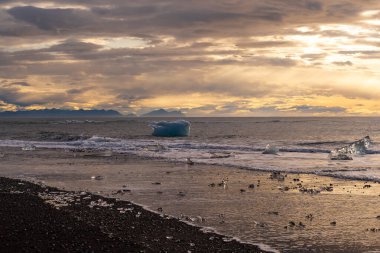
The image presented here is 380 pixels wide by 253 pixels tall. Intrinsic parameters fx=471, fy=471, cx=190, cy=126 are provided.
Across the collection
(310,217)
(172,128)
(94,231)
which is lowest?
(310,217)

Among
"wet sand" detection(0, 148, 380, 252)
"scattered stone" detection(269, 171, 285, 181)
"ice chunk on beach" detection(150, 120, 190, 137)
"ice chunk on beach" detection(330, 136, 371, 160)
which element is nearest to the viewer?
→ "wet sand" detection(0, 148, 380, 252)

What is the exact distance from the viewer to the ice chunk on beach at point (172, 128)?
7070cm

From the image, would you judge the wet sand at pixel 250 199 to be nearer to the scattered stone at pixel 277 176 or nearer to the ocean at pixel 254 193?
the ocean at pixel 254 193

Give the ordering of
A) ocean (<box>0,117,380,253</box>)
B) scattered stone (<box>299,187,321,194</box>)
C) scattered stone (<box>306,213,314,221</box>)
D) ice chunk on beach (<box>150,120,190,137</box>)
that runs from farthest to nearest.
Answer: ice chunk on beach (<box>150,120,190,137</box>)
scattered stone (<box>299,187,321,194</box>)
scattered stone (<box>306,213,314,221</box>)
ocean (<box>0,117,380,253</box>)

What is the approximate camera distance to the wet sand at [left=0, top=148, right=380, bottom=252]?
13.4 meters

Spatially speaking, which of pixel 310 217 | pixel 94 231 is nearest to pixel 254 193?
pixel 310 217

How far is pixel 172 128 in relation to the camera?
71.8 m

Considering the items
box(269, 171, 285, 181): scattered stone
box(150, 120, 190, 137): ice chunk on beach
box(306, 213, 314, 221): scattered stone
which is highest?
box(150, 120, 190, 137): ice chunk on beach

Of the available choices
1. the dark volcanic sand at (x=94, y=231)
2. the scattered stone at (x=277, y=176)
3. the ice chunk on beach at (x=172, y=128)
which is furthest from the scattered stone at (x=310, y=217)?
the ice chunk on beach at (x=172, y=128)

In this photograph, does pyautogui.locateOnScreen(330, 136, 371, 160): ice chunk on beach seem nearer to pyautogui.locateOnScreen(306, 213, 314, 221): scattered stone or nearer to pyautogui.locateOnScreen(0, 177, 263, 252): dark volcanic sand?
pyautogui.locateOnScreen(306, 213, 314, 221): scattered stone

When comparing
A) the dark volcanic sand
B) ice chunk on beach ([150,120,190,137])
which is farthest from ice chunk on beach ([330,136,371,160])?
ice chunk on beach ([150,120,190,137])

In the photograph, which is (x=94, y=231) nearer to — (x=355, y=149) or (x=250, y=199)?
(x=250, y=199)

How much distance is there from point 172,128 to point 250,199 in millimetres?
53153

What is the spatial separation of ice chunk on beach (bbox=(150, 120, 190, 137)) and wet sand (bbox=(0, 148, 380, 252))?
3899cm
